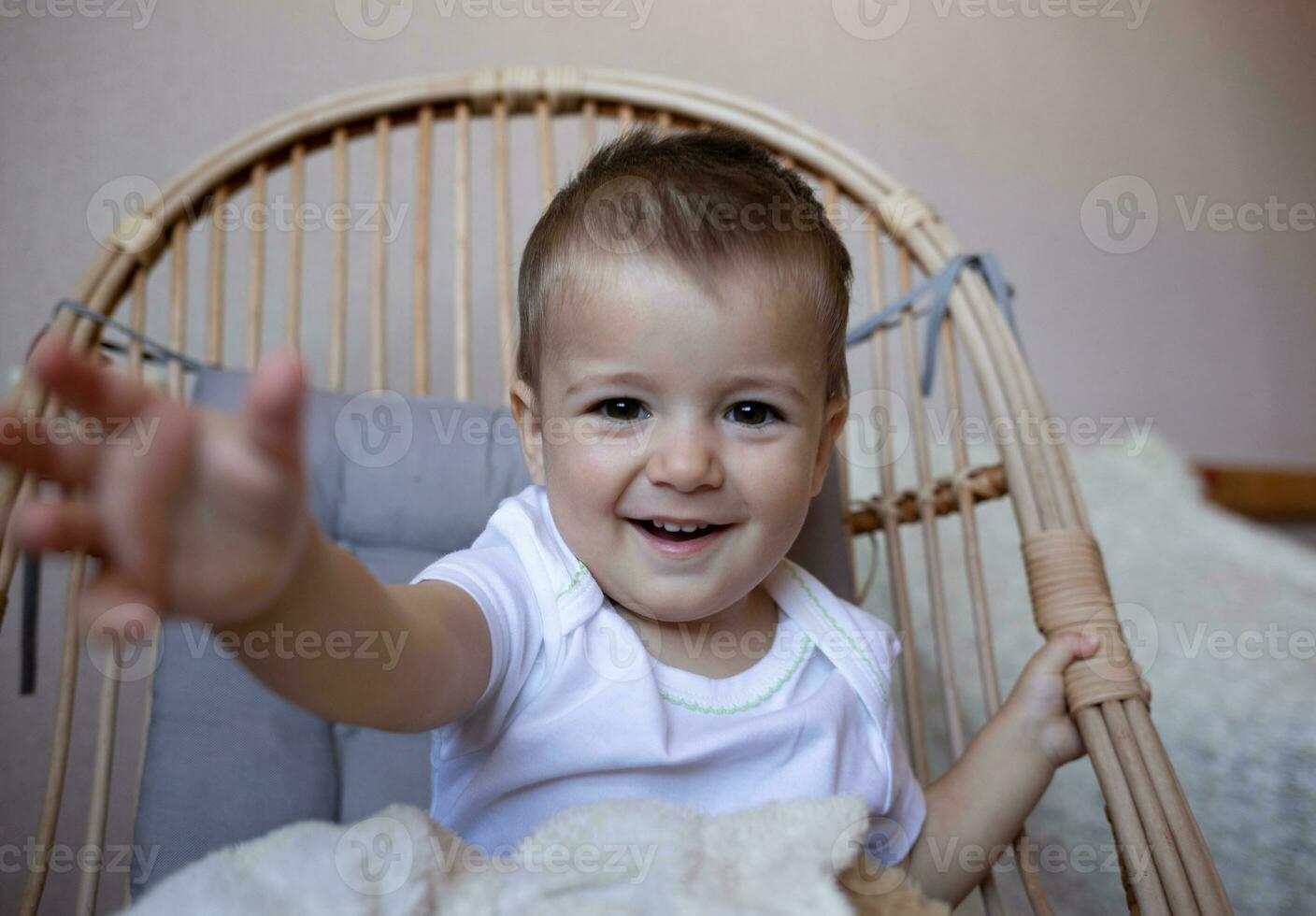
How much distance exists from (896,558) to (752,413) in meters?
0.45

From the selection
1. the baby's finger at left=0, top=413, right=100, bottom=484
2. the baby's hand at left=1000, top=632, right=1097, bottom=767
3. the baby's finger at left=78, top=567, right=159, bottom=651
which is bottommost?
the baby's hand at left=1000, top=632, right=1097, bottom=767

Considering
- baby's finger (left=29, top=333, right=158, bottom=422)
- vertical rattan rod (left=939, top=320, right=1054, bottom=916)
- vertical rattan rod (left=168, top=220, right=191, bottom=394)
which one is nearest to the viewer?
baby's finger (left=29, top=333, right=158, bottom=422)

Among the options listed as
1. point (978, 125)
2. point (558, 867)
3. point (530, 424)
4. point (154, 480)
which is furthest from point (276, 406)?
point (978, 125)

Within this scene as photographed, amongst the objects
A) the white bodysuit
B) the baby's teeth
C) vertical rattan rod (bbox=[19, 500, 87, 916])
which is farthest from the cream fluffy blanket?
vertical rattan rod (bbox=[19, 500, 87, 916])

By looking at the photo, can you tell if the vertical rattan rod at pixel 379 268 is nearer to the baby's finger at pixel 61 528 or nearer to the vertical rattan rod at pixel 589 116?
the vertical rattan rod at pixel 589 116

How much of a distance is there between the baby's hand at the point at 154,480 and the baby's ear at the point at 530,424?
37 cm

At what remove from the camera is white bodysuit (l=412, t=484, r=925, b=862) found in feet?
2.14

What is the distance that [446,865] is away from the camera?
52 centimetres

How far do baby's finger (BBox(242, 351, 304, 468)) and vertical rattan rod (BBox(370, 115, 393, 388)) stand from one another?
786mm

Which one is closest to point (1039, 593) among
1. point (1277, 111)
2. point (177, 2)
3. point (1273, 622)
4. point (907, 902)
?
point (907, 902)

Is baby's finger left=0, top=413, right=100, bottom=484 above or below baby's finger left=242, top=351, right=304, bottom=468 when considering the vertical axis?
below

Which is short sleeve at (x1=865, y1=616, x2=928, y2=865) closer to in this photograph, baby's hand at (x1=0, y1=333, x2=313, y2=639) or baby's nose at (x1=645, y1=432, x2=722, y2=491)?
baby's nose at (x1=645, y1=432, x2=722, y2=491)

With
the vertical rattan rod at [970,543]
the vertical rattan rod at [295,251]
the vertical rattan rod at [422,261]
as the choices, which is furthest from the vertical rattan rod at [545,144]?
the vertical rattan rod at [970,543]

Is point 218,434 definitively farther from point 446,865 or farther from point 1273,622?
point 1273,622
